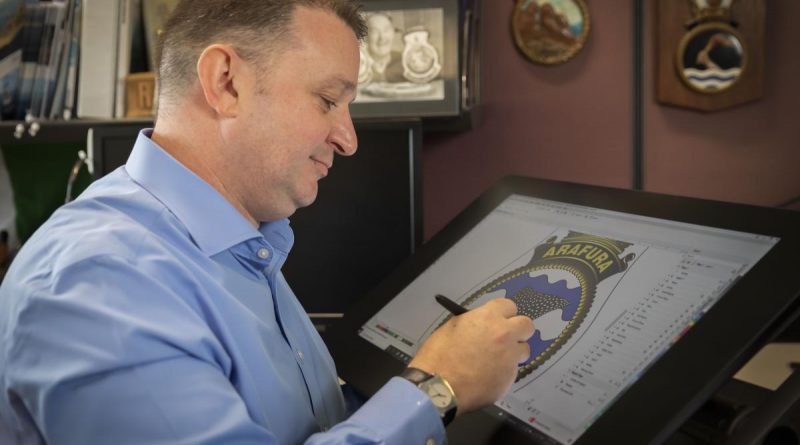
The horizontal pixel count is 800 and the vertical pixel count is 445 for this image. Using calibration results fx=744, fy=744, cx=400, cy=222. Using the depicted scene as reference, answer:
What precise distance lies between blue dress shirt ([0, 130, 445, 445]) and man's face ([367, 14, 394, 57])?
84cm

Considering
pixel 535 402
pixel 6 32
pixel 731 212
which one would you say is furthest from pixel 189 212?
pixel 6 32

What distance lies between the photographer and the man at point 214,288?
1.83 feet

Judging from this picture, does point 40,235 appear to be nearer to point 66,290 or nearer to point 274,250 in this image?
point 66,290

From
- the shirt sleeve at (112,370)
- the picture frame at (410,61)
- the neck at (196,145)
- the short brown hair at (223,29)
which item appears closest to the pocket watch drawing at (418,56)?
the picture frame at (410,61)

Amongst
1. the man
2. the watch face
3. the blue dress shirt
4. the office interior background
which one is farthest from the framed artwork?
the watch face

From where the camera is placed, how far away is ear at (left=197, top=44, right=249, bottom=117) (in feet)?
2.49

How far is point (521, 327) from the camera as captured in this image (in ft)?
2.41

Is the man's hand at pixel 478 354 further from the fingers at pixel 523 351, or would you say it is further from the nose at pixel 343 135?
the nose at pixel 343 135

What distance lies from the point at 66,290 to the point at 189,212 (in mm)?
188

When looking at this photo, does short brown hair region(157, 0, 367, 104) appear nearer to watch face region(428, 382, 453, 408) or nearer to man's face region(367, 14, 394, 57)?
watch face region(428, 382, 453, 408)

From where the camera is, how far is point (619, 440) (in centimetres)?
60

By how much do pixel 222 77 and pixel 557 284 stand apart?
423mm

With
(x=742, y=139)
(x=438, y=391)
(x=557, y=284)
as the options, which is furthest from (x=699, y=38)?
(x=438, y=391)

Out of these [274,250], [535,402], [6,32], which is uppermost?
[6,32]
